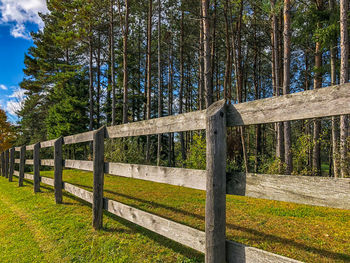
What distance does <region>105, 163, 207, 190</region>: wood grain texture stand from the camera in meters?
2.08

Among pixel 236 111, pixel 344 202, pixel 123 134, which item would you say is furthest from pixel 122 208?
pixel 344 202

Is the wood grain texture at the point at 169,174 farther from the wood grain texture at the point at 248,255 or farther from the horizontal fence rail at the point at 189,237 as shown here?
the wood grain texture at the point at 248,255


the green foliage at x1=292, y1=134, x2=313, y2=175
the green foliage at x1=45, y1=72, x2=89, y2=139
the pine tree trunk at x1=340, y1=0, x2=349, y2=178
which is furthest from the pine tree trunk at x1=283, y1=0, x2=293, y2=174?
the green foliage at x1=45, y1=72, x2=89, y2=139

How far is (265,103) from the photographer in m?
1.68

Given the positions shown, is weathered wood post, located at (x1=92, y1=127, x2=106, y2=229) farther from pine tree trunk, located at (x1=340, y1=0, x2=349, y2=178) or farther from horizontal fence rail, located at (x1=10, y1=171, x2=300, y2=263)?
pine tree trunk, located at (x1=340, y1=0, x2=349, y2=178)

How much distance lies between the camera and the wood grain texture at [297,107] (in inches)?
52.4

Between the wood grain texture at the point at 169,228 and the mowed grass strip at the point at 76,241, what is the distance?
408 mm

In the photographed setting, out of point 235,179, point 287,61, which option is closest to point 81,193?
point 235,179

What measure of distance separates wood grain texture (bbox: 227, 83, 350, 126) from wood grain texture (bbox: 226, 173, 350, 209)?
0.42 meters

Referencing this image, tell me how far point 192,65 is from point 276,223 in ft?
55.5

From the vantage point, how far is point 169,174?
7.96ft

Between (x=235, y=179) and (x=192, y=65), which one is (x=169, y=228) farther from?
(x=192, y=65)

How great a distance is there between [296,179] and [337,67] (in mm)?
11671

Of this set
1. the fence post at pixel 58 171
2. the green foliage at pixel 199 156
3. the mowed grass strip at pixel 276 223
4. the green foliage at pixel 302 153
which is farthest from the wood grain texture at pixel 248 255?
the green foliage at pixel 199 156
